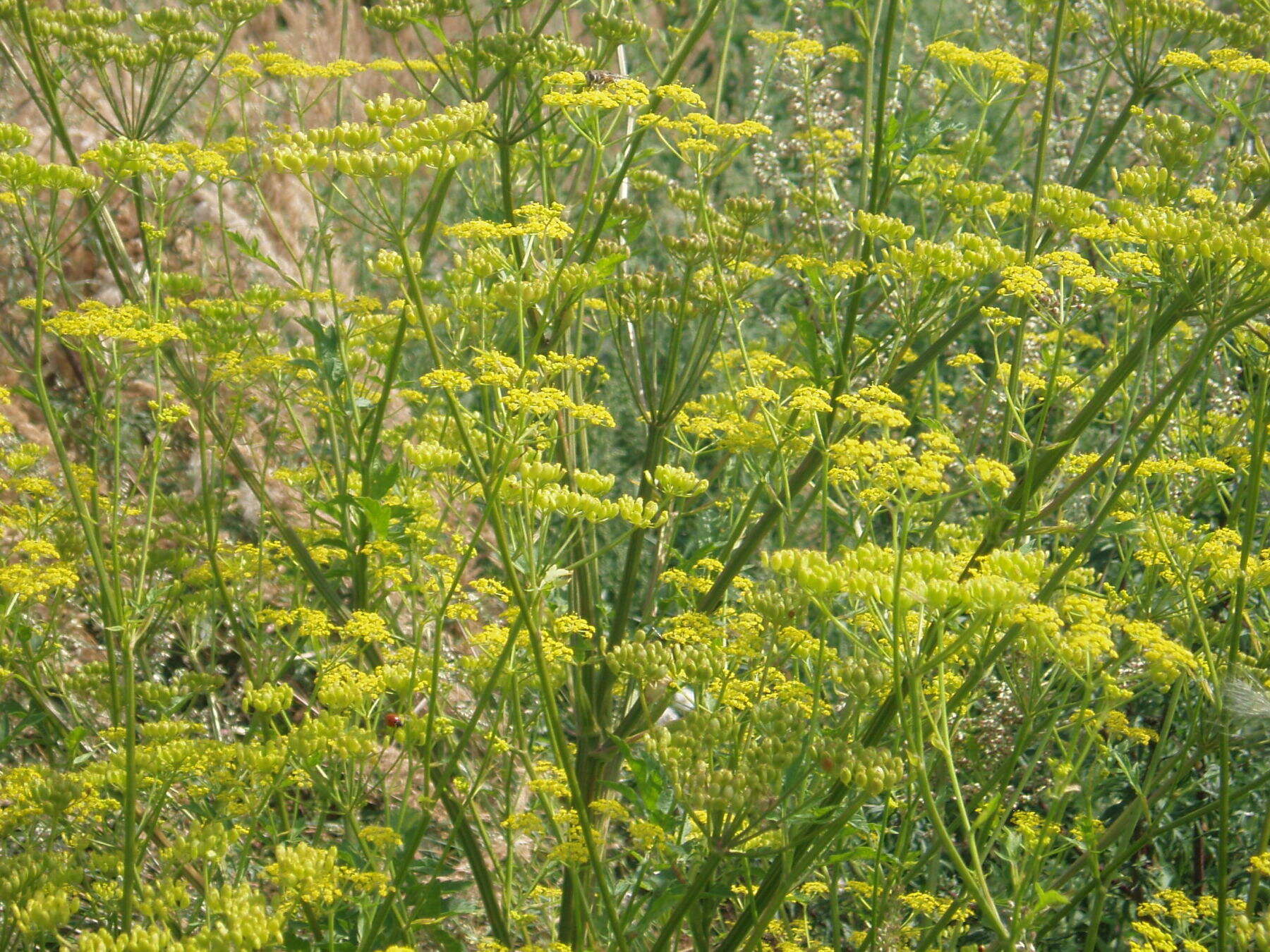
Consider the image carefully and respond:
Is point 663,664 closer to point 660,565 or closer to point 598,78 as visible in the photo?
point 660,565

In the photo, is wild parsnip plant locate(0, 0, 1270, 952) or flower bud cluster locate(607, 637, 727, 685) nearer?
wild parsnip plant locate(0, 0, 1270, 952)

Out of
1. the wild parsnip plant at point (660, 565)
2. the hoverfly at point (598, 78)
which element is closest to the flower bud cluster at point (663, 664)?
the wild parsnip plant at point (660, 565)

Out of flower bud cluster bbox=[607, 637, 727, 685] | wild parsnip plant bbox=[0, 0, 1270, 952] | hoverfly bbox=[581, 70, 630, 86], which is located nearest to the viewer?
wild parsnip plant bbox=[0, 0, 1270, 952]

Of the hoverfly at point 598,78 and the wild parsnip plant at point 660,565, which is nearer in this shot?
the wild parsnip plant at point 660,565

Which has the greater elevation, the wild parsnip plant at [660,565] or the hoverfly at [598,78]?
the hoverfly at [598,78]

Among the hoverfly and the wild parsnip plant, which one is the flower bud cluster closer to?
the wild parsnip plant

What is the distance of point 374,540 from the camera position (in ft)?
9.54

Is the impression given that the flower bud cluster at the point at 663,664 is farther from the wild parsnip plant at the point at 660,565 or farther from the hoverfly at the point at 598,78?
the hoverfly at the point at 598,78

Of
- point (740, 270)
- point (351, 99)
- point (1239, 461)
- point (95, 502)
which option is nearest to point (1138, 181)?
point (1239, 461)

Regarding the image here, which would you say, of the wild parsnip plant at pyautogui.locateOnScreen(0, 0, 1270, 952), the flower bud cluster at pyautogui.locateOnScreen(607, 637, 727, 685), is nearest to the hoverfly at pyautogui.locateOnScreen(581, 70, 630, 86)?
the wild parsnip plant at pyautogui.locateOnScreen(0, 0, 1270, 952)

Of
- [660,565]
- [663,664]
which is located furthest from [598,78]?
[663,664]

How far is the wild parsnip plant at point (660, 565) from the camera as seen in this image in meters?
2.06

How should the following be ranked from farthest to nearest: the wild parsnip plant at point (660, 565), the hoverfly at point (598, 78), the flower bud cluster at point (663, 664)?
the hoverfly at point (598, 78)
the flower bud cluster at point (663, 664)
the wild parsnip plant at point (660, 565)

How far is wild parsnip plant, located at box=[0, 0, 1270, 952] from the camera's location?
2.06 metres
